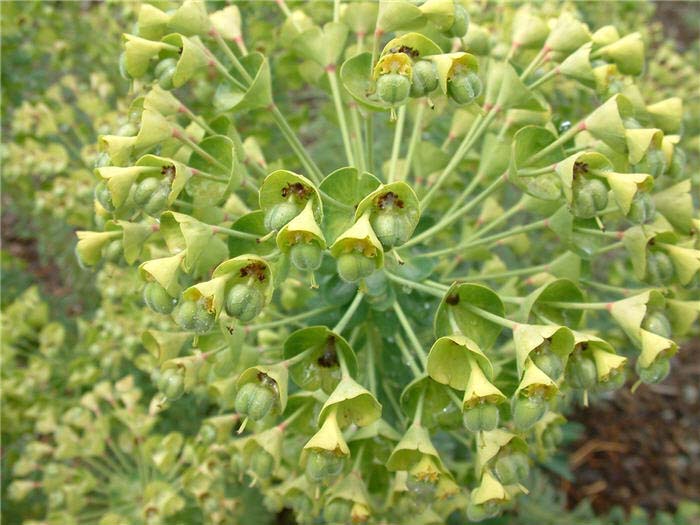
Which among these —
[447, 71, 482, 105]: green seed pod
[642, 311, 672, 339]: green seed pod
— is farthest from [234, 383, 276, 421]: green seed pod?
[642, 311, 672, 339]: green seed pod

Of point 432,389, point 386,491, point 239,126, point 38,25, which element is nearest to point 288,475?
point 386,491

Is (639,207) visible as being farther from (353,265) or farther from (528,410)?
(353,265)

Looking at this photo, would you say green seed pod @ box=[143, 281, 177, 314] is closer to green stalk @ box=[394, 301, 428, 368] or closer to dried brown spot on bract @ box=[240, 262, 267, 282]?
dried brown spot on bract @ box=[240, 262, 267, 282]

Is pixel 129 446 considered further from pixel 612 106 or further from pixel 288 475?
pixel 612 106

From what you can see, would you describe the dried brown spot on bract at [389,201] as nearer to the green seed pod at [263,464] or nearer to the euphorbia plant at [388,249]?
the euphorbia plant at [388,249]

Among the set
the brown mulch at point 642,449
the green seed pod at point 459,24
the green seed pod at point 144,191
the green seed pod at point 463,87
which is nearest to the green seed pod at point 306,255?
the green seed pod at point 144,191
